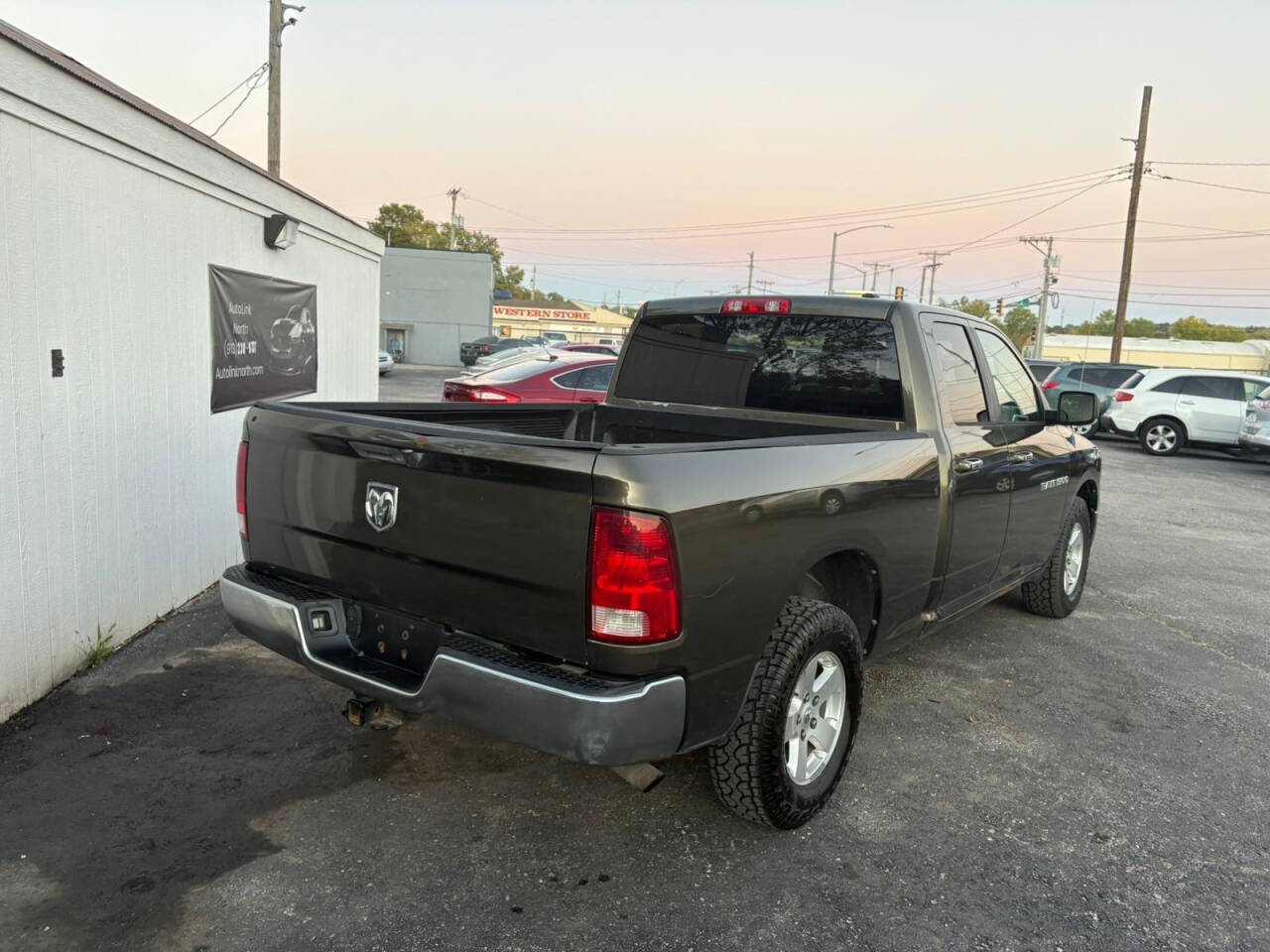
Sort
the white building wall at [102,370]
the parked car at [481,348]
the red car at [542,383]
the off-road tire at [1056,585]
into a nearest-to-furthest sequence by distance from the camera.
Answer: the white building wall at [102,370] < the off-road tire at [1056,585] < the red car at [542,383] < the parked car at [481,348]

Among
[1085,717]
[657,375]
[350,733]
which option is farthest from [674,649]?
[1085,717]

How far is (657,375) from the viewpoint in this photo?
461cm

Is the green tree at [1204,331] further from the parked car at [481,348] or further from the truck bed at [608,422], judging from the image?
the truck bed at [608,422]

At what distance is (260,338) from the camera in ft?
21.2

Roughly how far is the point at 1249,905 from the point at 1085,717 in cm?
146

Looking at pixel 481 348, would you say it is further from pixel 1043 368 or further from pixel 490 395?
pixel 490 395

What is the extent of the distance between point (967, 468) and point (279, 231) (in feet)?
16.6

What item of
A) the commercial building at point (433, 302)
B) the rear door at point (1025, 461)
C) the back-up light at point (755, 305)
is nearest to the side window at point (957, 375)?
the rear door at point (1025, 461)

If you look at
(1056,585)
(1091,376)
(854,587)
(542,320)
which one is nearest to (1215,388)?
(1091,376)

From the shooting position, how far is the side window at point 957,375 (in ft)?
13.3

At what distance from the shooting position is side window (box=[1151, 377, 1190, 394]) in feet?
53.5

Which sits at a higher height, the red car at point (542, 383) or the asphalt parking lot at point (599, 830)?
the red car at point (542, 383)

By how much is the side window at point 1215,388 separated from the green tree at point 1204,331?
385ft

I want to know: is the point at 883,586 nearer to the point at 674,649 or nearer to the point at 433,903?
the point at 674,649
